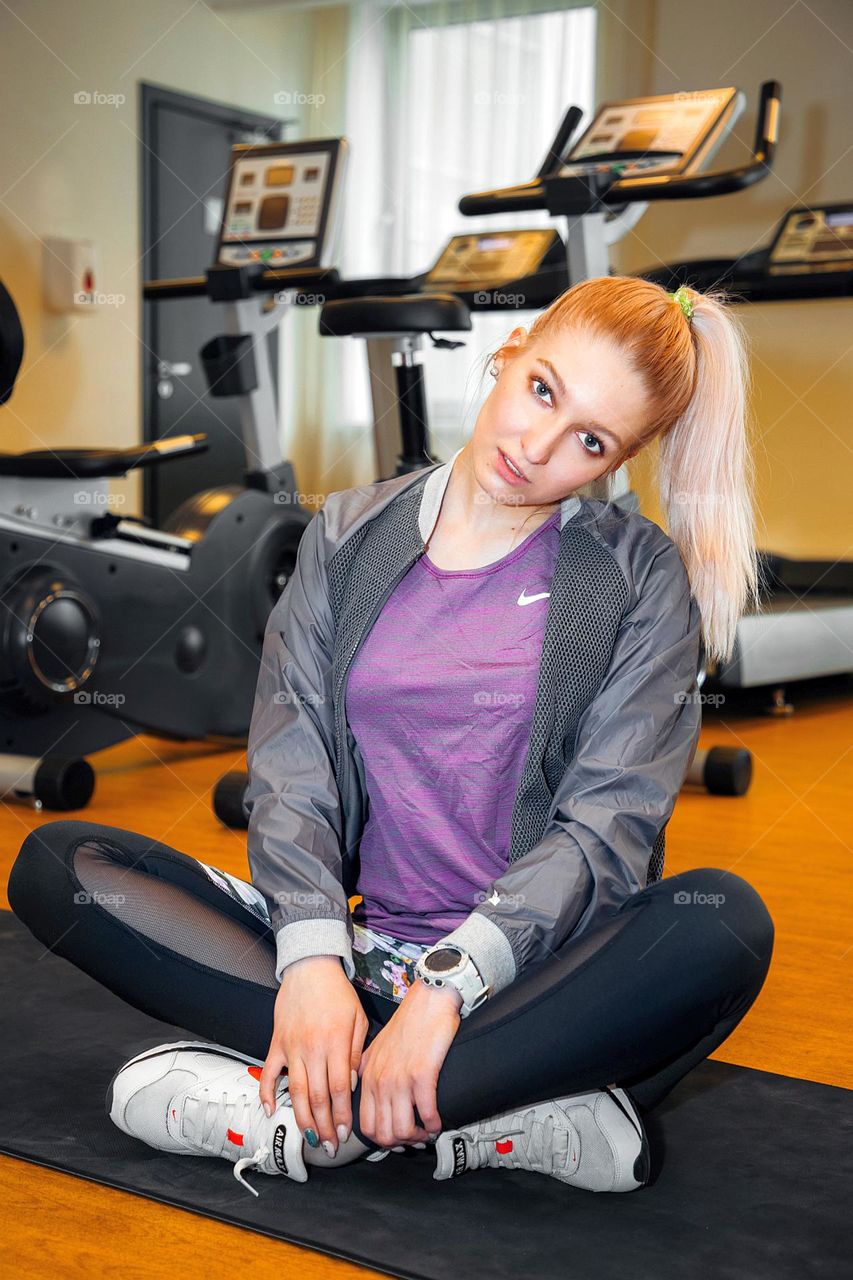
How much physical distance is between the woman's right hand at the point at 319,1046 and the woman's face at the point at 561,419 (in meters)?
0.47

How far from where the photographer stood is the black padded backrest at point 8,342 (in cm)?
284

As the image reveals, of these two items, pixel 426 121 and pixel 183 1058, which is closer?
pixel 183 1058

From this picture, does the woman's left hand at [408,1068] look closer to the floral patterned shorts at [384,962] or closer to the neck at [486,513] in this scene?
the floral patterned shorts at [384,962]

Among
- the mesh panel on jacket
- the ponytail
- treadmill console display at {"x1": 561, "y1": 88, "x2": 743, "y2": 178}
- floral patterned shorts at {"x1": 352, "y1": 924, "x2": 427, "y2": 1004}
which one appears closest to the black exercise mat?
floral patterned shorts at {"x1": 352, "y1": 924, "x2": 427, "y2": 1004}

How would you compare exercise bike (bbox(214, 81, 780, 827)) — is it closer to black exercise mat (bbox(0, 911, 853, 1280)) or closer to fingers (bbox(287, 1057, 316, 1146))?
black exercise mat (bbox(0, 911, 853, 1280))

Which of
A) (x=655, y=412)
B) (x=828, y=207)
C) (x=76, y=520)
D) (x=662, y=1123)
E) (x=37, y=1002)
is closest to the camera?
(x=655, y=412)

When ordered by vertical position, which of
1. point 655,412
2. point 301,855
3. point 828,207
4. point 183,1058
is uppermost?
point 828,207

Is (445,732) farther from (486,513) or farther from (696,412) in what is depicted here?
(696,412)

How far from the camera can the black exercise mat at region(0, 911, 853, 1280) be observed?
116 centimetres

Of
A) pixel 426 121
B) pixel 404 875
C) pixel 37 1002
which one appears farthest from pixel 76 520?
pixel 426 121

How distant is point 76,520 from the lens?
10.5 feet

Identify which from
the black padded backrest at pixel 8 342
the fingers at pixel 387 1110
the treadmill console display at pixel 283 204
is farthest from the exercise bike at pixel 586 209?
the fingers at pixel 387 1110

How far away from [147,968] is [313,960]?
18cm

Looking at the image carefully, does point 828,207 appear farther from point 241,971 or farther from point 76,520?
point 241,971
